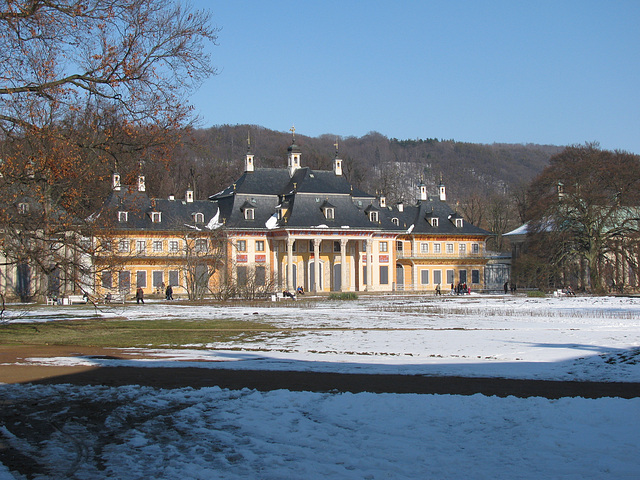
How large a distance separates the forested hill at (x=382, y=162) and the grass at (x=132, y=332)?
56.3 m

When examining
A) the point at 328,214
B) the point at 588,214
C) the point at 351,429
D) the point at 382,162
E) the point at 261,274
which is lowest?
the point at 351,429

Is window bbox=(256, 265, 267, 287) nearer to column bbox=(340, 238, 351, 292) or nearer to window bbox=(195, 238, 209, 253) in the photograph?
window bbox=(195, 238, 209, 253)

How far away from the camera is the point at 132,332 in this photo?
23.9 meters

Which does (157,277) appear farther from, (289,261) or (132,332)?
(132,332)

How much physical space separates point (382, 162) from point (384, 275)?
319ft

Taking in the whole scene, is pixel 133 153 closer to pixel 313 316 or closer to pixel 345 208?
pixel 313 316

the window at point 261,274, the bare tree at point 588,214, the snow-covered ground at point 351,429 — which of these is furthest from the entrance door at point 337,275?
the snow-covered ground at point 351,429

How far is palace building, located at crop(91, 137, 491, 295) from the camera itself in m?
61.4

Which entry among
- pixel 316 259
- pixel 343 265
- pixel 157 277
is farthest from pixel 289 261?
pixel 157 277

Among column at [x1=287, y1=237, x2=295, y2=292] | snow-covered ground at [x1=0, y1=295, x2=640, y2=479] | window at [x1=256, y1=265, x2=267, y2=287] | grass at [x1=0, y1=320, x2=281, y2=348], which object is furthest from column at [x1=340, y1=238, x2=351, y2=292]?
snow-covered ground at [x1=0, y1=295, x2=640, y2=479]

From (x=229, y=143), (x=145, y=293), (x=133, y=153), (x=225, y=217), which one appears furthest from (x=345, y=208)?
(x=229, y=143)

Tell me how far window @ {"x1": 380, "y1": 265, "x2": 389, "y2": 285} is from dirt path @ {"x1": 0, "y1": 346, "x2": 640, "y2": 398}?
179 feet

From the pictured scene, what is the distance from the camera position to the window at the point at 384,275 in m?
69.1

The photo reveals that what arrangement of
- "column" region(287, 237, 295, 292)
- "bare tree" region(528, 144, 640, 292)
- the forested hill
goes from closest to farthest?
"bare tree" region(528, 144, 640, 292), "column" region(287, 237, 295, 292), the forested hill
